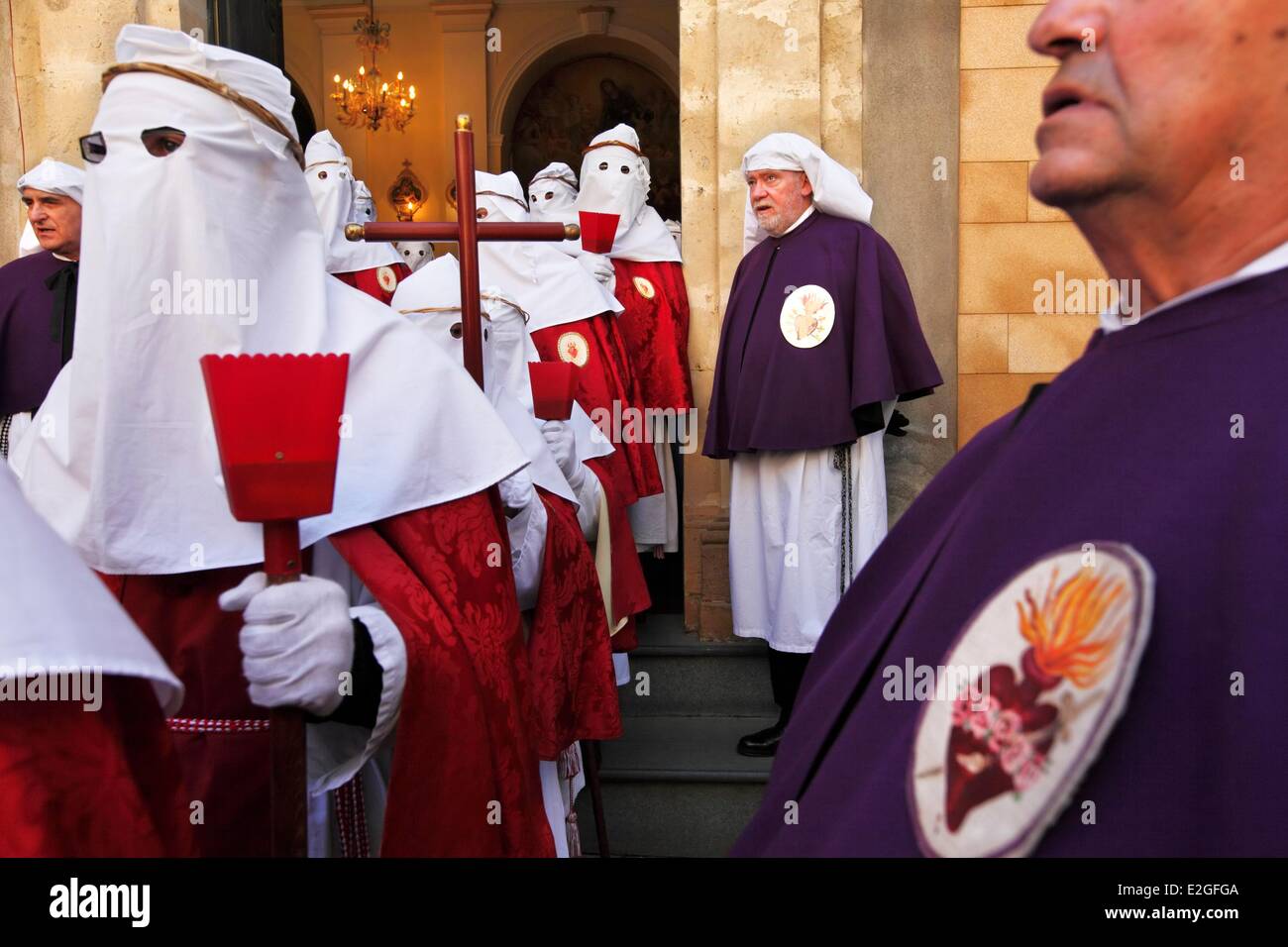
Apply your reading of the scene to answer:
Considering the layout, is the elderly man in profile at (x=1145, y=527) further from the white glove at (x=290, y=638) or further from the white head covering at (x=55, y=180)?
the white head covering at (x=55, y=180)

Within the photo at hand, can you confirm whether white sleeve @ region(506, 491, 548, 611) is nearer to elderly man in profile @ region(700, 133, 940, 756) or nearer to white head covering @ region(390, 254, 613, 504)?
white head covering @ region(390, 254, 613, 504)

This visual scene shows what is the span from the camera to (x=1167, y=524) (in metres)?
0.86

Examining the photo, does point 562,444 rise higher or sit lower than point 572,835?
higher

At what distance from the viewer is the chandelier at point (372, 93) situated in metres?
12.9

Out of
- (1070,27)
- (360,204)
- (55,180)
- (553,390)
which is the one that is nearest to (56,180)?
(55,180)

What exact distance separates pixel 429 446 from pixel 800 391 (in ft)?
10.0

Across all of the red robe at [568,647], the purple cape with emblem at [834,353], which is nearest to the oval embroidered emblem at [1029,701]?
the red robe at [568,647]

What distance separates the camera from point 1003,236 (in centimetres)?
592

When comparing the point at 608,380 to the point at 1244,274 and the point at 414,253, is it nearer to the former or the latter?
the point at 414,253

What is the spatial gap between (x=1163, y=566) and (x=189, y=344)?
164cm

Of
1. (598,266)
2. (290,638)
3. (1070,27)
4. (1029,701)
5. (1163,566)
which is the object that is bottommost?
(290,638)

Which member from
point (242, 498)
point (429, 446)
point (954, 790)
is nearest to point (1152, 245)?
point (954, 790)

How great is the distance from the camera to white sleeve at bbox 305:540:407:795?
6.32ft

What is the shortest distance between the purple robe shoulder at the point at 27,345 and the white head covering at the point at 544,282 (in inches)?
80.3
